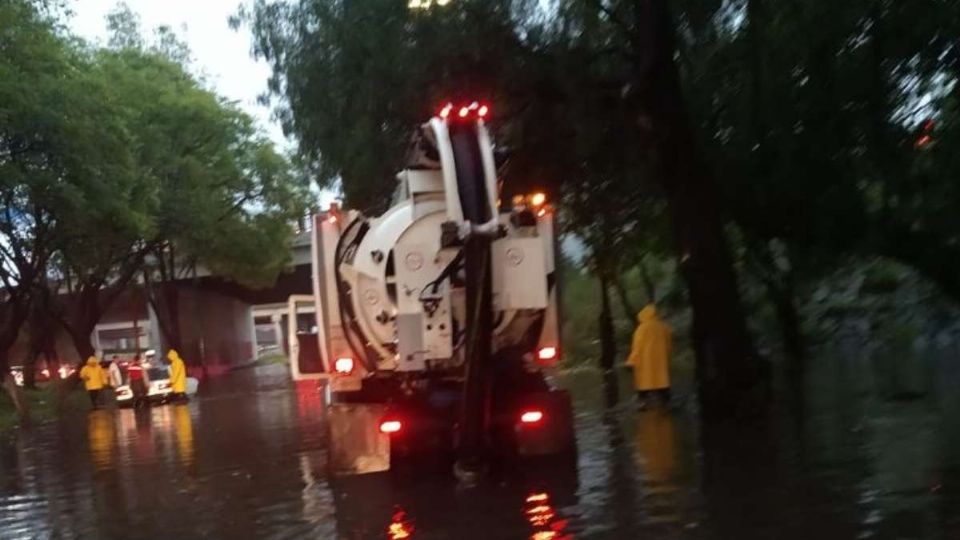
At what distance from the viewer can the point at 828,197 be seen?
15680mm

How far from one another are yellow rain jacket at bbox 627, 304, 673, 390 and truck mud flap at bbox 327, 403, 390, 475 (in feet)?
16.3

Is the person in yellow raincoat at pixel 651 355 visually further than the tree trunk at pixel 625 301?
No

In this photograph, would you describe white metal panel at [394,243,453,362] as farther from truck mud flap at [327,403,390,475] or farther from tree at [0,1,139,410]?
tree at [0,1,139,410]

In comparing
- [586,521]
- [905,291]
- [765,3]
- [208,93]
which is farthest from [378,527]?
[208,93]

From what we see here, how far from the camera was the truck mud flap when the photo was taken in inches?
477

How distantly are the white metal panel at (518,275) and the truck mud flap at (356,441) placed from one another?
210cm

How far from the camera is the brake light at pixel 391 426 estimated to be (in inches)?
437

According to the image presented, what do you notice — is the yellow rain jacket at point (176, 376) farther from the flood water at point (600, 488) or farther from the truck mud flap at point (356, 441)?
the truck mud flap at point (356, 441)

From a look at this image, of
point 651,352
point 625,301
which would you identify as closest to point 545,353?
point 651,352

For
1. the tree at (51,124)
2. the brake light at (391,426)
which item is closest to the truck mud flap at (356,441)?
the brake light at (391,426)

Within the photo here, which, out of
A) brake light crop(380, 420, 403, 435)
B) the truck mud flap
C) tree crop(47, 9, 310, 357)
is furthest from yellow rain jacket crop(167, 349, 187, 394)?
brake light crop(380, 420, 403, 435)

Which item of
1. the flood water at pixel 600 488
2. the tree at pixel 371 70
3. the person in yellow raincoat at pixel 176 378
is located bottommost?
the flood water at pixel 600 488

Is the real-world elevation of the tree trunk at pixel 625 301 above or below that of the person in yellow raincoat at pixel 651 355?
above

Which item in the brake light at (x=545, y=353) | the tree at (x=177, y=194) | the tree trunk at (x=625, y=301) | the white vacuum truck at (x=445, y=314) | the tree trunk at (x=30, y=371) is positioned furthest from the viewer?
the tree trunk at (x=30, y=371)
